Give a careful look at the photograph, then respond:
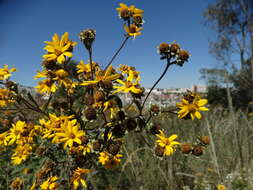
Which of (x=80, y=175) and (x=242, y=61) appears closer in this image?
(x=80, y=175)

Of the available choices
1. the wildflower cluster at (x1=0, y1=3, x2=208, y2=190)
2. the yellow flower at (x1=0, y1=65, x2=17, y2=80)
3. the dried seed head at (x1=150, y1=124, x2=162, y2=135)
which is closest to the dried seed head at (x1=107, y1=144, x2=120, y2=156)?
the wildflower cluster at (x1=0, y1=3, x2=208, y2=190)

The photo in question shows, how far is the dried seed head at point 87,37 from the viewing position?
1.11 metres

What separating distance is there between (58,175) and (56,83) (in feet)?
1.90

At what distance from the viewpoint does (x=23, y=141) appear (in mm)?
1462

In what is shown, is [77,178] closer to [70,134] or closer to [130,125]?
[70,134]

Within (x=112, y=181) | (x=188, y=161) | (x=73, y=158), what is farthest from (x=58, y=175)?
(x=188, y=161)

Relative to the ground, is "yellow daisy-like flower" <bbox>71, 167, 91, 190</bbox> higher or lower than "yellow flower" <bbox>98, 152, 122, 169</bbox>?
lower

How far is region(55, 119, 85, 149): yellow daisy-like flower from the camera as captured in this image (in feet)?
3.34

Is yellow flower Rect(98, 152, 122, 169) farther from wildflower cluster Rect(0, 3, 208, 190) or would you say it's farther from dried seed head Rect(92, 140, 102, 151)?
dried seed head Rect(92, 140, 102, 151)

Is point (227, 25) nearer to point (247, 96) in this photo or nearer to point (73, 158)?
point (247, 96)

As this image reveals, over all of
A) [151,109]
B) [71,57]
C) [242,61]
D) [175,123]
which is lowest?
[175,123]

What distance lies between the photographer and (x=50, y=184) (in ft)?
3.98

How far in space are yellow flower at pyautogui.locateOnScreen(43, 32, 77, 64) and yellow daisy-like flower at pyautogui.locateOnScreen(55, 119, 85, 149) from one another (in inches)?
13.2

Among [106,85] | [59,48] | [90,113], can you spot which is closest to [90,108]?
[90,113]
